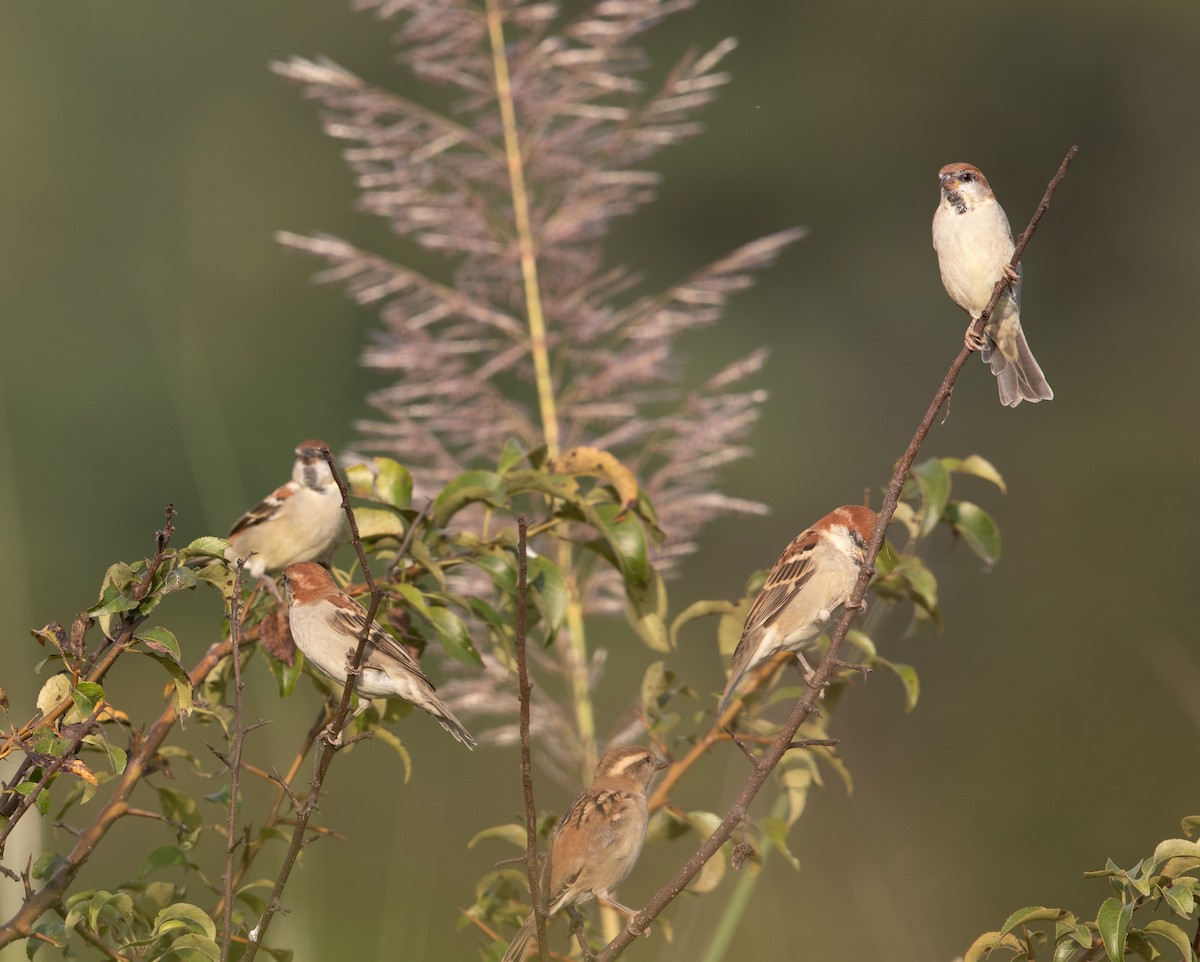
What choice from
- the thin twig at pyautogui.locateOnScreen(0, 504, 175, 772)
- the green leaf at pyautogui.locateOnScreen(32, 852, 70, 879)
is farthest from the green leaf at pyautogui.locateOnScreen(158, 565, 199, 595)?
the green leaf at pyautogui.locateOnScreen(32, 852, 70, 879)

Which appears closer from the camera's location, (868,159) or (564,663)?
(564,663)

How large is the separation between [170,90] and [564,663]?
47.6 feet

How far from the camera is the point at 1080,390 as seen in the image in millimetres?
15250

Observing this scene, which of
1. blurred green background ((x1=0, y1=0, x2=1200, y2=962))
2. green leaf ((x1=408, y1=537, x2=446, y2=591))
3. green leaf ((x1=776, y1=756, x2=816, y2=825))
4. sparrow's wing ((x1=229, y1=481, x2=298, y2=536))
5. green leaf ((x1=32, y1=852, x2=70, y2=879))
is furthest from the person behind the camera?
blurred green background ((x1=0, y1=0, x2=1200, y2=962))

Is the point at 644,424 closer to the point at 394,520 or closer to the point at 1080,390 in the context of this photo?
the point at 394,520

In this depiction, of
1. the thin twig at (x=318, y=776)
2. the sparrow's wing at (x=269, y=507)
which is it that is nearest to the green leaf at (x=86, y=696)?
the thin twig at (x=318, y=776)

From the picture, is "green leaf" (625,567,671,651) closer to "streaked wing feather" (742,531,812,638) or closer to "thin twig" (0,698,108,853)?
"streaked wing feather" (742,531,812,638)

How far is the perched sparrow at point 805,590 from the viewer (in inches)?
95.4

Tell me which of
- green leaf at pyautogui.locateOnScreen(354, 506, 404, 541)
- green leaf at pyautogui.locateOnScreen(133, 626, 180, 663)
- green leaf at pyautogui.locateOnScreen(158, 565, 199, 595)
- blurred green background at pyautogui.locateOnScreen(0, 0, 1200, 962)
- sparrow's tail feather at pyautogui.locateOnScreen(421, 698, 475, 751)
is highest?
blurred green background at pyautogui.locateOnScreen(0, 0, 1200, 962)

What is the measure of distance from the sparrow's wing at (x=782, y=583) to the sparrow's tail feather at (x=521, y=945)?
0.59 m

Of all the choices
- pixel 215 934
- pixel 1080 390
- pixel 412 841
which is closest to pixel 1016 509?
pixel 1080 390

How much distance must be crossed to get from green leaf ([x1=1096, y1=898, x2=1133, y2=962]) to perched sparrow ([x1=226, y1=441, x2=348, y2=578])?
1.92 meters

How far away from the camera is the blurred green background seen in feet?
35.7

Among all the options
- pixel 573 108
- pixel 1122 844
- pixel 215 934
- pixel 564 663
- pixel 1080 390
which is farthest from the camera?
pixel 1080 390
